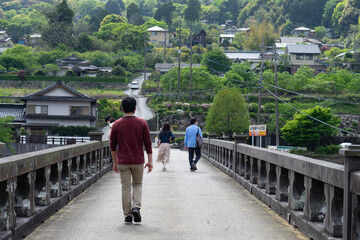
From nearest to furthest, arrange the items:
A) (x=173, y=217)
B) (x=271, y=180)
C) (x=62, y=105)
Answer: (x=173, y=217) < (x=271, y=180) < (x=62, y=105)

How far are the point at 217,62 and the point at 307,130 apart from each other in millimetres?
36870

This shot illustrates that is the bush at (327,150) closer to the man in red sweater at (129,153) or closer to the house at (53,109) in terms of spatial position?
the house at (53,109)

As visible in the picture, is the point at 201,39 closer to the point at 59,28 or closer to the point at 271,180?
the point at 59,28

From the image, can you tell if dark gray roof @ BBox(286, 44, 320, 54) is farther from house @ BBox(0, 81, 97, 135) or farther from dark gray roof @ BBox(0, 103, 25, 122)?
dark gray roof @ BBox(0, 103, 25, 122)

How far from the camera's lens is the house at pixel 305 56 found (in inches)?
4338

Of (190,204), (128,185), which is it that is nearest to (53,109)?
(190,204)

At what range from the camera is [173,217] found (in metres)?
9.42

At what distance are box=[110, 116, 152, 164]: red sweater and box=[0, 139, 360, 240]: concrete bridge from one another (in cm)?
99

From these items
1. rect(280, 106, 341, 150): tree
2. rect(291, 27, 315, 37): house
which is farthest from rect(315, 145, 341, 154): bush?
rect(291, 27, 315, 37): house

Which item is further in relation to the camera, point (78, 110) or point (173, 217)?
point (78, 110)

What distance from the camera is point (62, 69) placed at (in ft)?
321

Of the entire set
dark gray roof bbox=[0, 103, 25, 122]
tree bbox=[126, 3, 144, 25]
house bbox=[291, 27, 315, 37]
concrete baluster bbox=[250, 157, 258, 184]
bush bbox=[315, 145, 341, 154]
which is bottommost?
bush bbox=[315, 145, 341, 154]

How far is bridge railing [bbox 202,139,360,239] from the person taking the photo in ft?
20.5

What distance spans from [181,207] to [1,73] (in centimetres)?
9052
